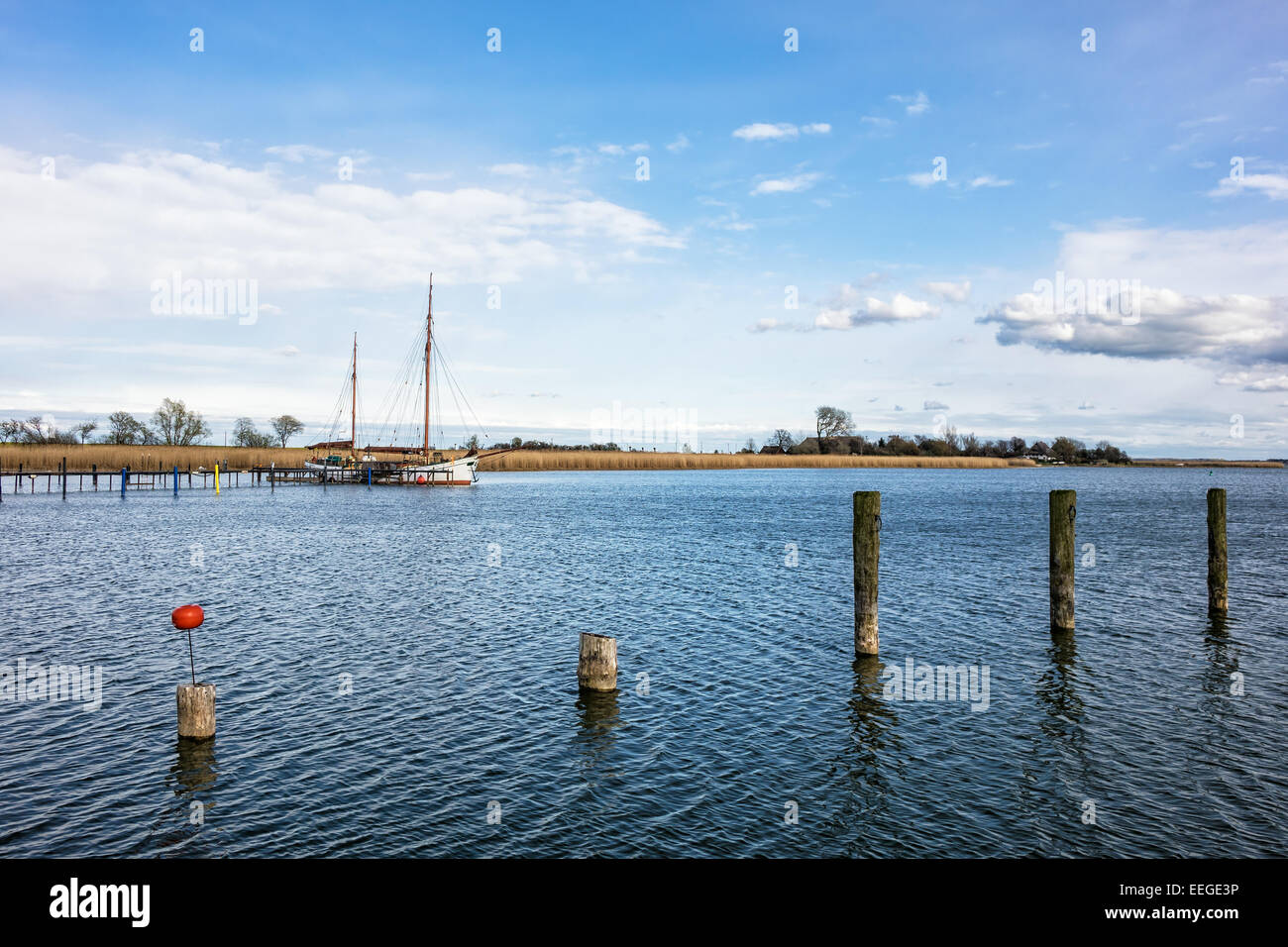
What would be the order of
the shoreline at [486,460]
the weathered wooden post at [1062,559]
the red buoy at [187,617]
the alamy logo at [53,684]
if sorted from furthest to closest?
1. the shoreline at [486,460]
2. the weathered wooden post at [1062,559]
3. the alamy logo at [53,684]
4. the red buoy at [187,617]

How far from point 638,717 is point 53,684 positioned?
34.1 ft

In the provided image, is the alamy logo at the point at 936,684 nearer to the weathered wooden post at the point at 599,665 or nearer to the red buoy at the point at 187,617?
the weathered wooden post at the point at 599,665

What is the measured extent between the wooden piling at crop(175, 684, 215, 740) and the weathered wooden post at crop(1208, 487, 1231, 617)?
2240 centimetres

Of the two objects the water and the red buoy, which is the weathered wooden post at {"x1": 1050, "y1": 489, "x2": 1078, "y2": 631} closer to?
the water

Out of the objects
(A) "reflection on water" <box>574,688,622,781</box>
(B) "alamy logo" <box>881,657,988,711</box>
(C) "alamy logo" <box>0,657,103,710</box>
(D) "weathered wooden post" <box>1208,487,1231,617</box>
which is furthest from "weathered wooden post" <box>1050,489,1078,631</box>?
(C) "alamy logo" <box>0,657,103,710</box>

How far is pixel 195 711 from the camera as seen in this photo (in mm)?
11773

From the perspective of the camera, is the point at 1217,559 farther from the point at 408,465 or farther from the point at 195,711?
the point at 408,465

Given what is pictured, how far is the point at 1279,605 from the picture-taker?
22.8 meters

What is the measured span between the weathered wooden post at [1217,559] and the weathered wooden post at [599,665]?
16206mm

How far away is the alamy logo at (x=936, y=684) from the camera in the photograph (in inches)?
564
